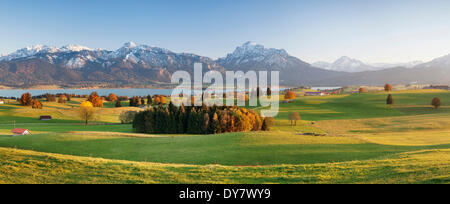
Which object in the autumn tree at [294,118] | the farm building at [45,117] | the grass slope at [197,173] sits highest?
the grass slope at [197,173]

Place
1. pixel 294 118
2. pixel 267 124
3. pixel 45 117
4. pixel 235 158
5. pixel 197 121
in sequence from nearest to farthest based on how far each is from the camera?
1. pixel 235 158
2. pixel 197 121
3. pixel 267 124
4. pixel 294 118
5. pixel 45 117

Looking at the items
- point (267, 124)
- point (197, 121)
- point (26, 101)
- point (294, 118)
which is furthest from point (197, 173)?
point (26, 101)

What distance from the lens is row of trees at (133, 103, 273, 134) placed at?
57.1 metres

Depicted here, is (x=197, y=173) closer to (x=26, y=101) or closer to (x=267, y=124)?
(x=267, y=124)

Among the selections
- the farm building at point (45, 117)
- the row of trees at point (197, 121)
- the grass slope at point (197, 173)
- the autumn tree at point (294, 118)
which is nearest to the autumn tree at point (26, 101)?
the farm building at point (45, 117)

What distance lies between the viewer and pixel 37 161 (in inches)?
627

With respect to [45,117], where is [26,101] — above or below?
above

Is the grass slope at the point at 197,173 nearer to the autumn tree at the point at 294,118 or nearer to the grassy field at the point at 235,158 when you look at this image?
the grassy field at the point at 235,158

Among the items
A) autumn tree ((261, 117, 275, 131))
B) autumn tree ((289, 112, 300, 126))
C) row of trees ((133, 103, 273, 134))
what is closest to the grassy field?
autumn tree ((289, 112, 300, 126))

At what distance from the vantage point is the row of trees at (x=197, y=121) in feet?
187

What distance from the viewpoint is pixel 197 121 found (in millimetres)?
58406

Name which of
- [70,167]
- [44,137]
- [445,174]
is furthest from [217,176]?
[44,137]

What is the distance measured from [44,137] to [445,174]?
136 feet
